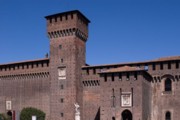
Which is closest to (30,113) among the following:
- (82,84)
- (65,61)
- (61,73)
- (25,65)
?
(61,73)

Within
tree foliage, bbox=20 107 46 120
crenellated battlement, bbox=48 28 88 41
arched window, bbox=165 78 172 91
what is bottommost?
tree foliage, bbox=20 107 46 120

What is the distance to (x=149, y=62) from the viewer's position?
116 feet

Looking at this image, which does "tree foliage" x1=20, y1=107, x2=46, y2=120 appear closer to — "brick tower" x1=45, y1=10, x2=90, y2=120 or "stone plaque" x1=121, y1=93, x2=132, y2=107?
"brick tower" x1=45, y1=10, x2=90, y2=120

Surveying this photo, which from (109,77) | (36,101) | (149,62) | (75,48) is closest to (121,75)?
(109,77)

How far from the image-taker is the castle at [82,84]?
3238cm

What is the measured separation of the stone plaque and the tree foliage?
34.0 feet

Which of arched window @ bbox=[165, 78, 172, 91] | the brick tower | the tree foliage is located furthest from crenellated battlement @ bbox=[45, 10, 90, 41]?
arched window @ bbox=[165, 78, 172, 91]

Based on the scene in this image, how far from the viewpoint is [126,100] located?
32.1 m

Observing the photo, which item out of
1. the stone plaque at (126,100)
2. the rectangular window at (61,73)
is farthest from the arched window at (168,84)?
the rectangular window at (61,73)

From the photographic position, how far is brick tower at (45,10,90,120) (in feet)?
118

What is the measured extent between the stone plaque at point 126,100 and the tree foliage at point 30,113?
10.4 metres

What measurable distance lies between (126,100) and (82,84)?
7024 millimetres

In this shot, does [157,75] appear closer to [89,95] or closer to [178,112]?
[178,112]

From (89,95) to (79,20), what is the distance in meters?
8.34
